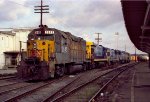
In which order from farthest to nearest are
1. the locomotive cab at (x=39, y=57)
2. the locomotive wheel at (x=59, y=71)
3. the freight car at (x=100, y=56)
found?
1. the freight car at (x=100, y=56)
2. the locomotive wheel at (x=59, y=71)
3. the locomotive cab at (x=39, y=57)

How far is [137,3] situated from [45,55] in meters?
12.6

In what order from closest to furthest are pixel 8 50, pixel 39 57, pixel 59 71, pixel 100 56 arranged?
pixel 39 57 → pixel 59 71 → pixel 100 56 → pixel 8 50

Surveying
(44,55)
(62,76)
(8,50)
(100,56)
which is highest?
(8,50)

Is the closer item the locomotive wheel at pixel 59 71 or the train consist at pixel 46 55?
the train consist at pixel 46 55

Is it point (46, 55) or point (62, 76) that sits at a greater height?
point (46, 55)

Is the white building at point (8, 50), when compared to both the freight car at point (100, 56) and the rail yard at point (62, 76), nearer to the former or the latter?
the freight car at point (100, 56)

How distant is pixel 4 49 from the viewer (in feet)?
182

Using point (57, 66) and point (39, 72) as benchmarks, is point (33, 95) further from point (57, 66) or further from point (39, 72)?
point (57, 66)

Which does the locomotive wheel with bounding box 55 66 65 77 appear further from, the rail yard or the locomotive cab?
the locomotive cab

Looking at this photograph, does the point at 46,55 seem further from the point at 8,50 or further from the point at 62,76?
the point at 8,50

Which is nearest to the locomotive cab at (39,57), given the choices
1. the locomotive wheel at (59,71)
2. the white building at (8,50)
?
the locomotive wheel at (59,71)

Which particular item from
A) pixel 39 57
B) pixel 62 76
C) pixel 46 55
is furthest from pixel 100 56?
pixel 39 57

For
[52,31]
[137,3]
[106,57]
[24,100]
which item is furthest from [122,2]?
[106,57]

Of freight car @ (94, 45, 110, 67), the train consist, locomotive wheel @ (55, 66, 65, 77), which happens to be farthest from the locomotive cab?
freight car @ (94, 45, 110, 67)
